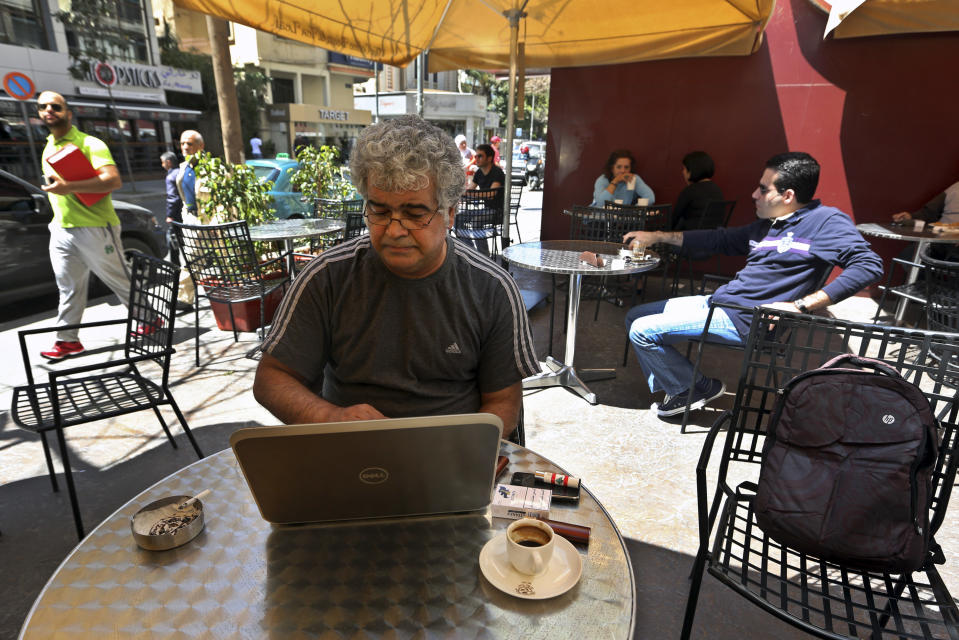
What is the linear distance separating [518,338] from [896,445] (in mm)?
1057

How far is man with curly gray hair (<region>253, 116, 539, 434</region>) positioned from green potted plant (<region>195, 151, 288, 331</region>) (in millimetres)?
3105

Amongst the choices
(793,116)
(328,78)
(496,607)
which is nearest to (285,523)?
(496,607)

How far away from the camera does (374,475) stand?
3.18 ft

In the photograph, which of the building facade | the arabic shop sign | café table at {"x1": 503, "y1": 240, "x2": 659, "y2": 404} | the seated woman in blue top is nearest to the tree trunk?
café table at {"x1": 503, "y1": 240, "x2": 659, "y2": 404}

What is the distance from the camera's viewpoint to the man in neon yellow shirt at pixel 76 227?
11.7 ft

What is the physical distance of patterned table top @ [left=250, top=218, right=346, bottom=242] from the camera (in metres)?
4.25

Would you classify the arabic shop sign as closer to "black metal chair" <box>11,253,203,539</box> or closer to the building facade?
the building facade

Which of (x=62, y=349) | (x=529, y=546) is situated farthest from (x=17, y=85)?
(x=529, y=546)

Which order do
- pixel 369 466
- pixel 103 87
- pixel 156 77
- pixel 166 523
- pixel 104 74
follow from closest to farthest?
1. pixel 369 466
2. pixel 166 523
3. pixel 104 74
4. pixel 103 87
5. pixel 156 77

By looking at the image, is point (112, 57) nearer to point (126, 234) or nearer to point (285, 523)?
point (126, 234)

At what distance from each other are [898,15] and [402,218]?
17.1 feet

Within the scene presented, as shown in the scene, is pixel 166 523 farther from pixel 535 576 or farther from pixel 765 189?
pixel 765 189

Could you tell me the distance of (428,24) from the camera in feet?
14.9

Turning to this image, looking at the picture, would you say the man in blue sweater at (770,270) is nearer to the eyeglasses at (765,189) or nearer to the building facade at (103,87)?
the eyeglasses at (765,189)
